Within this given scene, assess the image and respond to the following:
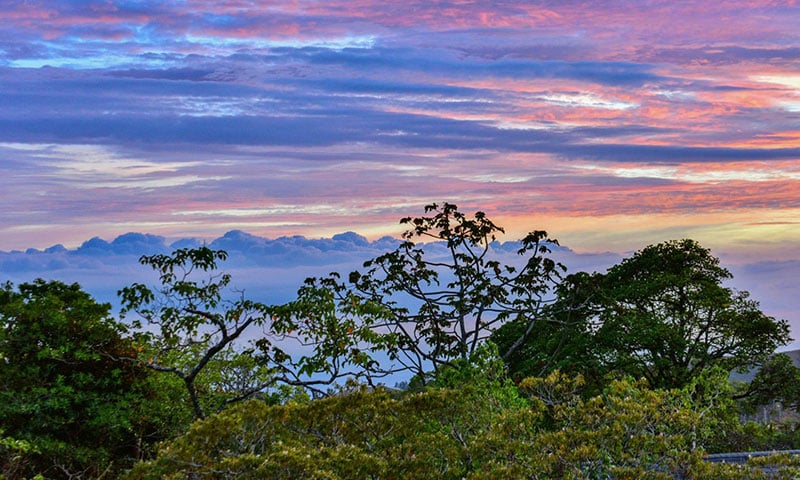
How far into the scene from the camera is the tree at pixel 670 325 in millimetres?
26109

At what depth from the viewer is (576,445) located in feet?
33.9

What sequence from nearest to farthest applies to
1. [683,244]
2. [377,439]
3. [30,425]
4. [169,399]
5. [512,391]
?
[377,439] → [512,391] → [30,425] → [169,399] → [683,244]

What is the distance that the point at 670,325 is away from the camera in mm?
27000

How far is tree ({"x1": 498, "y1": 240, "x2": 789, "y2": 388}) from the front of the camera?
85.7 feet

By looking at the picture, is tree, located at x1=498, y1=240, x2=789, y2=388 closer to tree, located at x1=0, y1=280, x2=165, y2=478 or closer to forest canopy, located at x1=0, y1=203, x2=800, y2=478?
forest canopy, located at x1=0, y1=203, x2=800, y2=478

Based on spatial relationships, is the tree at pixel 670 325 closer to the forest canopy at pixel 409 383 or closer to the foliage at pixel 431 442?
the forest canopy at pixel 409 383

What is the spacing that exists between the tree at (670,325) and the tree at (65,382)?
13439 mm

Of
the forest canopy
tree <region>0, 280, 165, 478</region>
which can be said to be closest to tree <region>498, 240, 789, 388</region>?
the forest canopy

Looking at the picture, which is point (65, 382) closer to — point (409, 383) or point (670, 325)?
point (409, 383)

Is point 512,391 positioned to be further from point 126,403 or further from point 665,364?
point 665,364

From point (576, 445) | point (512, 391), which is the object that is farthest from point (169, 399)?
point (576, 445)

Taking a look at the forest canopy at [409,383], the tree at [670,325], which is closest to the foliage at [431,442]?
the forest canopy at [409,383]

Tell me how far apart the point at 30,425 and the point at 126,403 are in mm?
1812

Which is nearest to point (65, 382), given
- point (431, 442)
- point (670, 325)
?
point (431, 442)
